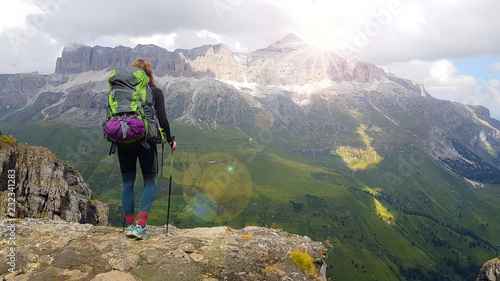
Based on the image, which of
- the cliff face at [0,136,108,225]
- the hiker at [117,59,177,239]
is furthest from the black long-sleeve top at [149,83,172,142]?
the cliff face at [0,136,108,225]

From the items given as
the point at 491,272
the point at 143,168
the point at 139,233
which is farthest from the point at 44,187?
the point at 491,272

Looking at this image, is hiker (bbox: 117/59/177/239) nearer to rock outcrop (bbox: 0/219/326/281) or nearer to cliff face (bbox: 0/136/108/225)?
rock outcrop (bbox: 0/219/326/281)

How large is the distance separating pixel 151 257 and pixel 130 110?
15.3ft

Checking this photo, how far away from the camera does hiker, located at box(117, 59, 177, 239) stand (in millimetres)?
9617

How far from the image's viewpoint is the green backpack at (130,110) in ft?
27.3

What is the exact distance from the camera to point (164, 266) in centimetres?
802

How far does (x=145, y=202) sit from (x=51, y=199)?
21881 millimetres

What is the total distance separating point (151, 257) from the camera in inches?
334

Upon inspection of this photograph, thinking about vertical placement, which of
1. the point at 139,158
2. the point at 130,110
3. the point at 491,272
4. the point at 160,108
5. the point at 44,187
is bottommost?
the point at 491,272

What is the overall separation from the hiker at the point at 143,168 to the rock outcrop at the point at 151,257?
74cm

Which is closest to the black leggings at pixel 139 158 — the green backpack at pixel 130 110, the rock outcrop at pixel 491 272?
the green backpack at pixel 130 110

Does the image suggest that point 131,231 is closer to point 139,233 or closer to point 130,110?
point 139,233

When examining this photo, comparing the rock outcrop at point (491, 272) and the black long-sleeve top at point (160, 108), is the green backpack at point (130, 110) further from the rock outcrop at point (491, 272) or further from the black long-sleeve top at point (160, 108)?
the rock outcrop at point (491, 272)

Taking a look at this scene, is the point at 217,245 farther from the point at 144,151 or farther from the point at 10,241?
the point at 10,241
